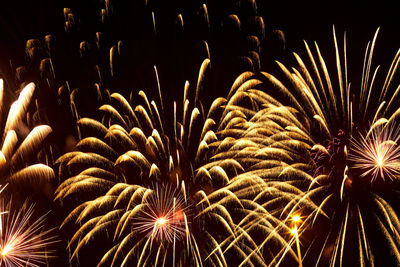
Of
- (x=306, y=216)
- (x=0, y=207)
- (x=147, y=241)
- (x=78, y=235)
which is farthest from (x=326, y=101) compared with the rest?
(x=0, y=207)

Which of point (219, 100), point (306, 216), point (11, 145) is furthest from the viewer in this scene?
point (219, 100)

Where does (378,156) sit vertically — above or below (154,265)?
above

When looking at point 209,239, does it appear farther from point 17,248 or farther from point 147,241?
point 17,248

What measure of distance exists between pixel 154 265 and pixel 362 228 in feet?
21.7

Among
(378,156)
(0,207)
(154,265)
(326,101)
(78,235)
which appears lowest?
(154,265)

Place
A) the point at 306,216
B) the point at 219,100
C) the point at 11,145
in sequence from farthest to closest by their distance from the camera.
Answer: the point at 219,100 → the point at 306,216 → the point at 11,145

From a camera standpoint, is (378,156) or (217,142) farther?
(217,142)

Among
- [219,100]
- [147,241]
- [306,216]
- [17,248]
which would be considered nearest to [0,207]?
[17,248]

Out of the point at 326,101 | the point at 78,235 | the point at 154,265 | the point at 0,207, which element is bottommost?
the point at 154,265

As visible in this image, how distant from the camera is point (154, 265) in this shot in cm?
1570

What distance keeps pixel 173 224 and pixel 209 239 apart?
1300 mm

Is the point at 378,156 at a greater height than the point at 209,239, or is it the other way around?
the point at 378,156

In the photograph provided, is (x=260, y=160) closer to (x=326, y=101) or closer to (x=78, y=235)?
(x=326, y=101)

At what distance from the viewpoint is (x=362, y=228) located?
48.0ft
